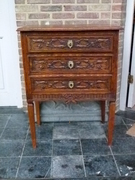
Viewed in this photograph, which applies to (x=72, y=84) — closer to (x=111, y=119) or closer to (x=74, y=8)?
(x=111, y=119)

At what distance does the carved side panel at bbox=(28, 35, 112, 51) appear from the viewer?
1528mm

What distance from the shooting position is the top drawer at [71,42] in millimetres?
1523

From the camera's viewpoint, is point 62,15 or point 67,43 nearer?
point 67,43

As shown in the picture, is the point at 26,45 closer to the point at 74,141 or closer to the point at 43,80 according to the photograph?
the point at 43,80

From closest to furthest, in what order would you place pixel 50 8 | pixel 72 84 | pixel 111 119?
pixel 72 84 → pixel 111 119 → pixel 50 8

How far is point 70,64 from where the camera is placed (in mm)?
1584

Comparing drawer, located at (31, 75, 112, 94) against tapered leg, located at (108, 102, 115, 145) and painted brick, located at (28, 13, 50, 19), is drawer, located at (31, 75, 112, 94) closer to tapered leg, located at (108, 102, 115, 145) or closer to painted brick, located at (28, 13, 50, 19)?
tapered leg, located at (108, 102, 115, 145)

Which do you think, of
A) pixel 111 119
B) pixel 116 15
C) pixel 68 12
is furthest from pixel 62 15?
pixel 111 119

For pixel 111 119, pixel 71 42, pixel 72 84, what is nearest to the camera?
pixel 71 42

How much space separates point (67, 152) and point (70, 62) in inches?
29.1

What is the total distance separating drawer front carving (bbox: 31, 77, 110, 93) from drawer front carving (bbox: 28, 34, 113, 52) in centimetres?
23

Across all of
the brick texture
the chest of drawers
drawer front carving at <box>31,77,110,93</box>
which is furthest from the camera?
the brick texture

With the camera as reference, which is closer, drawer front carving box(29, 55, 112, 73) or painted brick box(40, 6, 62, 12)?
drawer front carving box(29, 55, 112, 73)

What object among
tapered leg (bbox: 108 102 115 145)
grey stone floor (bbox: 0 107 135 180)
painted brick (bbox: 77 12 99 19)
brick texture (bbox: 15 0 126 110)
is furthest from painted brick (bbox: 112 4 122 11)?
grey stone floor (bbox: 0 107 135 180)
